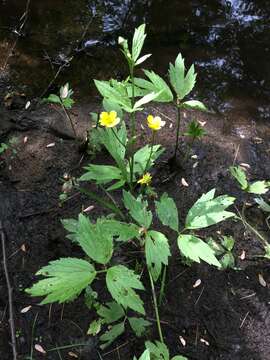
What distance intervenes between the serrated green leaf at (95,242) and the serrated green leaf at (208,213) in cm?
45

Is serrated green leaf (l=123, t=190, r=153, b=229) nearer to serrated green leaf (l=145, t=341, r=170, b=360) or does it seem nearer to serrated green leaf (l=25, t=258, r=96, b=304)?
serrated green leaf (l=25, t=258, r=96, b=304)

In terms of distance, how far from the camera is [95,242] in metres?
1.89

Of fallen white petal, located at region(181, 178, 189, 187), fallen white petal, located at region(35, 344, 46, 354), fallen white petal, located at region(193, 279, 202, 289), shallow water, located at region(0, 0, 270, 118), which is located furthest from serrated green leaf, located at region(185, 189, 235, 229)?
shallow water, located at region(0, 0, 270, 118)

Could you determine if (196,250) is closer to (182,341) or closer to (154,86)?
(182,341)

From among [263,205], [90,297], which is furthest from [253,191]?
[90,297]

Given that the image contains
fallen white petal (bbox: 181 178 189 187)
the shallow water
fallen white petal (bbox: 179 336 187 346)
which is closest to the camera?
fallen white petal (bbox: 179 336 187 346)

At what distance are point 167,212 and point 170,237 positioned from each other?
53cm

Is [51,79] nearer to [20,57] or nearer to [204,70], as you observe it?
[20,57]

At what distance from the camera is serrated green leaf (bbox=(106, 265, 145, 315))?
177cm

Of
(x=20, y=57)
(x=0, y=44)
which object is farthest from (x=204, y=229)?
(x=0, y=44)

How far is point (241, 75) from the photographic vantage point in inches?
150

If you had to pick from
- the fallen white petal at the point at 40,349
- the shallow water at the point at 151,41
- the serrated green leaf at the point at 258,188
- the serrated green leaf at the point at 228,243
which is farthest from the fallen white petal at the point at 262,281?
the shallow water at the point at 151,41

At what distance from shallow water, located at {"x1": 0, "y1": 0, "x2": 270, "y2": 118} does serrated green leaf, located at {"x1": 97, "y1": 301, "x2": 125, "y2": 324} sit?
1941mm

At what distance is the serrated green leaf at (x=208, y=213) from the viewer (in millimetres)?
2090
